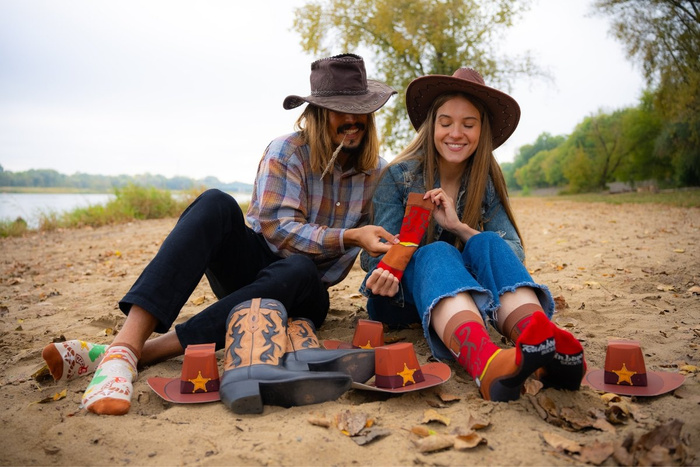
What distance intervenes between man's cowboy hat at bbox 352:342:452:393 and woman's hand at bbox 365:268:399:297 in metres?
0.48

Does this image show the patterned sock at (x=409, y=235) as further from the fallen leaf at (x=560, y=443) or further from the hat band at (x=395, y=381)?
the fallen leaf at (x=560, y=443)

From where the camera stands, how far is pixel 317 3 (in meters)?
20.5

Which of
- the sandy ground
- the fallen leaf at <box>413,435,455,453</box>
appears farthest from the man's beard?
the fallen leaf at <box>413,435,455,453</box>

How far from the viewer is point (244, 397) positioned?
178 cm

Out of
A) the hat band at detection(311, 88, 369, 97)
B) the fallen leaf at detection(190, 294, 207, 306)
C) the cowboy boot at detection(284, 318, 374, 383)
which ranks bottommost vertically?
the fallen leaf at detection(190, 294, 207, 306)

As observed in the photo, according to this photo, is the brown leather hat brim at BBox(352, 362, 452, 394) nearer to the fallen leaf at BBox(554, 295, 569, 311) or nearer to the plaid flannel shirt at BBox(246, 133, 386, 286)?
the plaid flannel shirt at BBox(246, 133, 386, 286)

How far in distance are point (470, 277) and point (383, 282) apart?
41 cm

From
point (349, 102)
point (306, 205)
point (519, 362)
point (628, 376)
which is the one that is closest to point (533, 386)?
point (519, 362)

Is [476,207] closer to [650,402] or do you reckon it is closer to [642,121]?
[650,402]

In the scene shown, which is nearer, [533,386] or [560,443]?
[560,443]

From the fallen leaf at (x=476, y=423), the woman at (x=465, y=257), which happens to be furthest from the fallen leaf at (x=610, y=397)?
the fallen leaf at (x=476, y=423)

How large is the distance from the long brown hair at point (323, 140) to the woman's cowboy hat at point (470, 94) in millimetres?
285

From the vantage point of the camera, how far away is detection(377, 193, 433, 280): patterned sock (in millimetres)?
2395

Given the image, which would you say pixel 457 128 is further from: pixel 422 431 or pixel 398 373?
pixel 422 431
